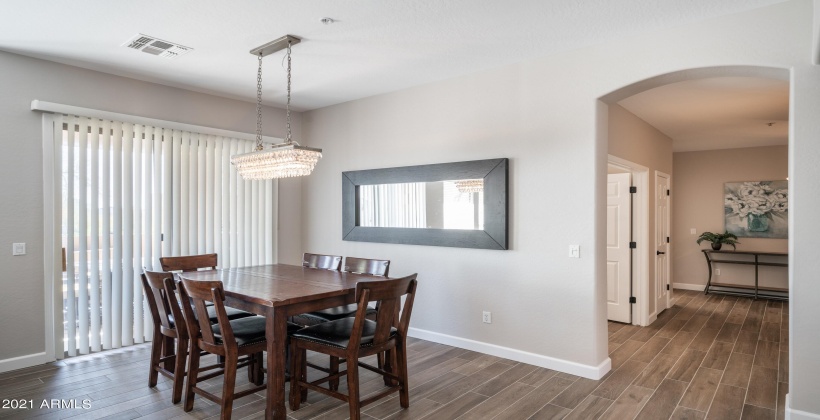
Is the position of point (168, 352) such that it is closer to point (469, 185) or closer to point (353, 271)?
point (353, 271)

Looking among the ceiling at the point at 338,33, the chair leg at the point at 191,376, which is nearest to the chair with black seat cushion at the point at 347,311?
the chair leg at the point at 191,376

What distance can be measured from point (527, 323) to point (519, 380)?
0.56 m

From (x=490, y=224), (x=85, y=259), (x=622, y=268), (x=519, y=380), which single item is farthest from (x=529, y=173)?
(x=85, y=259)

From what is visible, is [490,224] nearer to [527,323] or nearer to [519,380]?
[527,323]

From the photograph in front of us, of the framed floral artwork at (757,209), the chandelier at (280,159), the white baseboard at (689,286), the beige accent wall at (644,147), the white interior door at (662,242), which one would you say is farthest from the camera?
the white baseboard at (689,286)

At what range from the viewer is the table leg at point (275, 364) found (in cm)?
259

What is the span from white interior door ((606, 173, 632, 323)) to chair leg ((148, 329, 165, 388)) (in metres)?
4.71

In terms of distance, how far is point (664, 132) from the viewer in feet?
20.6

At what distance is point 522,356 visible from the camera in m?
3.90

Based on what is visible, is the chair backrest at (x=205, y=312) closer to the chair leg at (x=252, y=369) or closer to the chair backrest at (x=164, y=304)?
the chair backrest at (x=164, y=304)

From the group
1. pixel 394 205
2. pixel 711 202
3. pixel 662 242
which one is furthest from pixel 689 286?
pixel 394 205

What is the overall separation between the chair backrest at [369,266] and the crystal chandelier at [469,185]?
1.07 metres

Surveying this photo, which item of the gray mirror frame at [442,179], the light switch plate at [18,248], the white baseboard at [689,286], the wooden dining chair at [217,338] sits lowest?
the white baseboard at [689,286]

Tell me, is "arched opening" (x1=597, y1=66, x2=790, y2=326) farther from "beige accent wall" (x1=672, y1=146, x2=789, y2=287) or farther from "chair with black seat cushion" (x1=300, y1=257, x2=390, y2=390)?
"chair with black seat cushion" (x1=300, y1=257, x2=390, y2=390)
